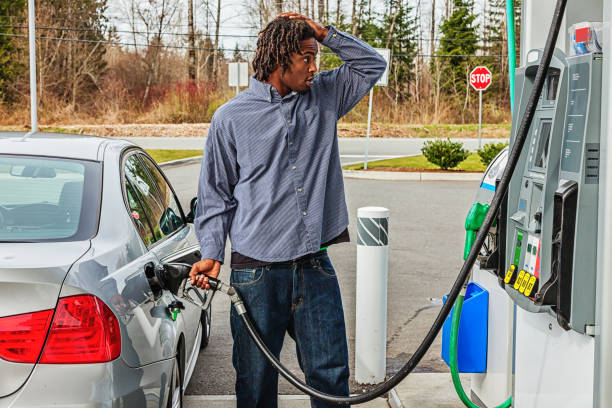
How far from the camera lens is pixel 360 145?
99.5ft

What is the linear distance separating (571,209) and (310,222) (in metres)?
1.01

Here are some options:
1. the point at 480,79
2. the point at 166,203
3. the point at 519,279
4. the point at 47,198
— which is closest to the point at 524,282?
the point at 519,279

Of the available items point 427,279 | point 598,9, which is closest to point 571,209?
point 598,9

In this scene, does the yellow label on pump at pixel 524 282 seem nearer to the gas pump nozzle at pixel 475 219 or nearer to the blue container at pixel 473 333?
the gas pump nozzle at pixel 475 219

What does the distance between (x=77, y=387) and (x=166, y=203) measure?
7.29 ft

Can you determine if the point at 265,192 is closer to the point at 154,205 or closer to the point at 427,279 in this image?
the point at 154,205

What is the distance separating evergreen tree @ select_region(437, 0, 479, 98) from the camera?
142ft

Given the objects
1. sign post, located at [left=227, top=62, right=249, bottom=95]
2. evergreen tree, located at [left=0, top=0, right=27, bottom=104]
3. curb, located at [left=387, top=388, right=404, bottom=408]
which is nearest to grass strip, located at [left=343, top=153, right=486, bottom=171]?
sign post, located at [left=227, top=62, right=249, bottom=95]

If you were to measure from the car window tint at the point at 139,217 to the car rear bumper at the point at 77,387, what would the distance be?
86 centimetres

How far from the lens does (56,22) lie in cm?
4309

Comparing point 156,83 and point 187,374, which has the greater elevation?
point 156,83

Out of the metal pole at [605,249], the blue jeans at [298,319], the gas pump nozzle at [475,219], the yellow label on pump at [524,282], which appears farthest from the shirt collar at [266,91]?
the metal pole at [605,249]

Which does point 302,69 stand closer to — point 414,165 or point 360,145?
point 414,165

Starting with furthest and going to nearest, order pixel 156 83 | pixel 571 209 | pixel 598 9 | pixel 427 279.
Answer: pixel 156 83
pixel 427 279
pixel 598 9
pixel 571 209
